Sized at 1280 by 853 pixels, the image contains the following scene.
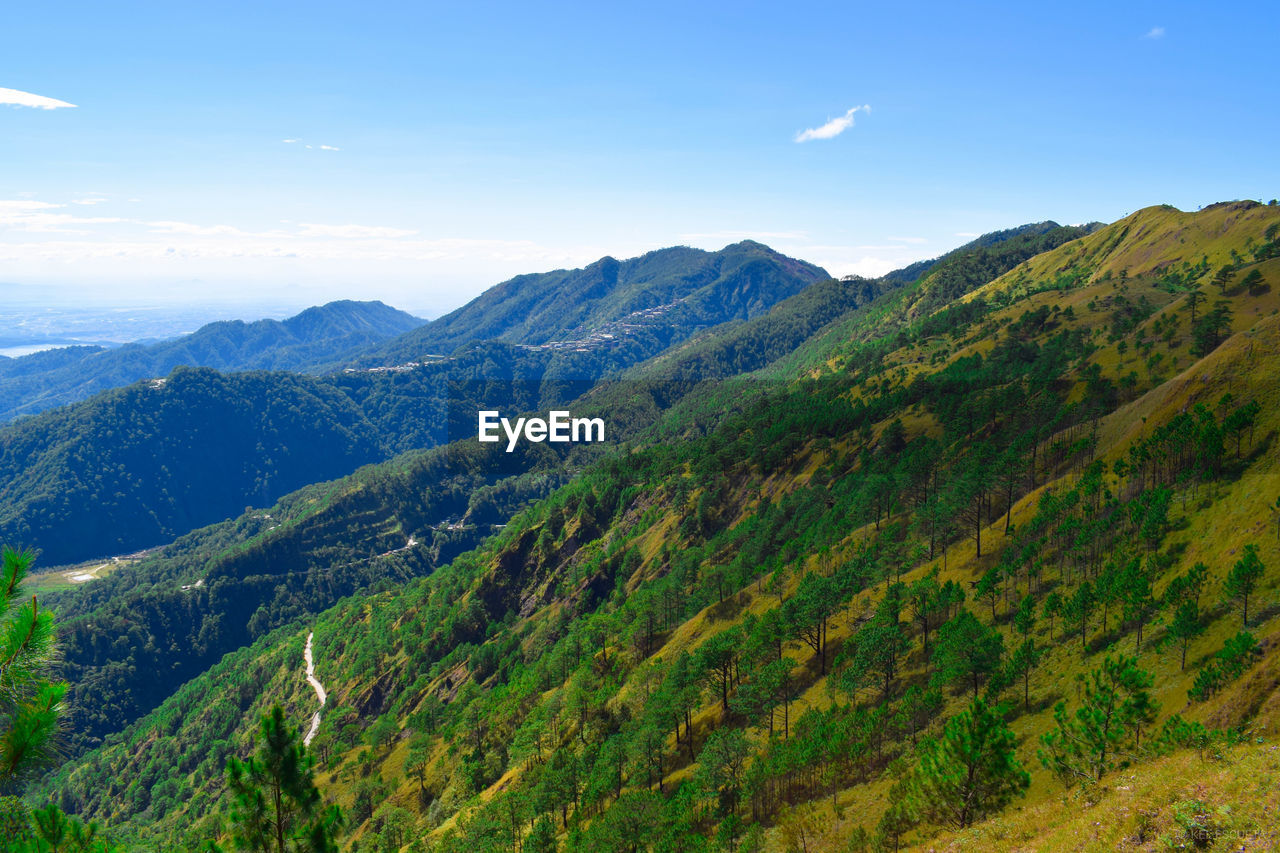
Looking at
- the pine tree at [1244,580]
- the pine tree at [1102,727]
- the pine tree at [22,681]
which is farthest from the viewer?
the pine tree at [1244,580]

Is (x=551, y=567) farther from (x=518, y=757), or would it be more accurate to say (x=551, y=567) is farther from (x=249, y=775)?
(x=249, y=775)

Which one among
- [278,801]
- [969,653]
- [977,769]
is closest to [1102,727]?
[977,769]

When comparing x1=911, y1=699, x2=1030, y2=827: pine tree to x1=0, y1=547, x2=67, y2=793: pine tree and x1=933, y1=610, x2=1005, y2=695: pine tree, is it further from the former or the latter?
x1=0, y1=547, x2=67, y2=793: pine tree

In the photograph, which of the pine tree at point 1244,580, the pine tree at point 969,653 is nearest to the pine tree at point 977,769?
the pine tree at point 969,653

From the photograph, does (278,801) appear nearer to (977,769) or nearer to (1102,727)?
(977,769)

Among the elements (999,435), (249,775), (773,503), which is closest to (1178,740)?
(249,775)

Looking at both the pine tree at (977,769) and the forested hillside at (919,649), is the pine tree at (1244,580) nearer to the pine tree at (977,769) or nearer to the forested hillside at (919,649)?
the forested hillside at (919,649)
